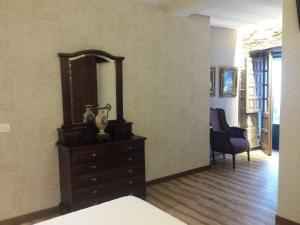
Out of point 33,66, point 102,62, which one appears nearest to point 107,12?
point 102,62

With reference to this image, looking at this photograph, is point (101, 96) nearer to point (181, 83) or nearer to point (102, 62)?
point (102, 62)

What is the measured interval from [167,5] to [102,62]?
4.63ft

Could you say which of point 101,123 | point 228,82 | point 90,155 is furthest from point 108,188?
point 228,82

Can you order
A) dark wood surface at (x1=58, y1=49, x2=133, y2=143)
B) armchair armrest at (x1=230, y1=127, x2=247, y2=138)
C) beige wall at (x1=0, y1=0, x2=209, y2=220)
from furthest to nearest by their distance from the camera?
armchair armrest at (x1=230, y1=127, x2=247, y2=138) → dark wood surface at (x1=58, y1=49, x2=133, y2=143) → beige wall at (x1=0, y1=0, x2=209, y2=220)

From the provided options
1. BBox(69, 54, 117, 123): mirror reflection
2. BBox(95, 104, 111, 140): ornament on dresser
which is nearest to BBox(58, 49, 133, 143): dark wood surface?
BBox(69, 54, 117, 123): mirror reflection

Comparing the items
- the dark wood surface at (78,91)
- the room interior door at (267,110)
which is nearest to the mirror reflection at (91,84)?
the dark wood surface at (78,91)

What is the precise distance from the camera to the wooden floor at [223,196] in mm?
2957

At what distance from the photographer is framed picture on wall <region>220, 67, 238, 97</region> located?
5441 millimetres

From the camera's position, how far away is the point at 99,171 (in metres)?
3.03

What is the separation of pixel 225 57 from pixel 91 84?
130 inches

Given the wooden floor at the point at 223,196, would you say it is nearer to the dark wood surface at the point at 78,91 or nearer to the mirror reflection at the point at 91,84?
the dark wood surface at the point at 78,91

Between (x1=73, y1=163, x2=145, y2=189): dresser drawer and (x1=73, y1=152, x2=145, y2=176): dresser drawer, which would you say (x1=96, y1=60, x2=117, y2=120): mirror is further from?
(x1=73, y1=163, x2=145, y2=189): dresser drawer

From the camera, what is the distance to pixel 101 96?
3430 mm

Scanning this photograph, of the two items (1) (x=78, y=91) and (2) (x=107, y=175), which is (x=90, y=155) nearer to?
(2) (x=107, y=175)
